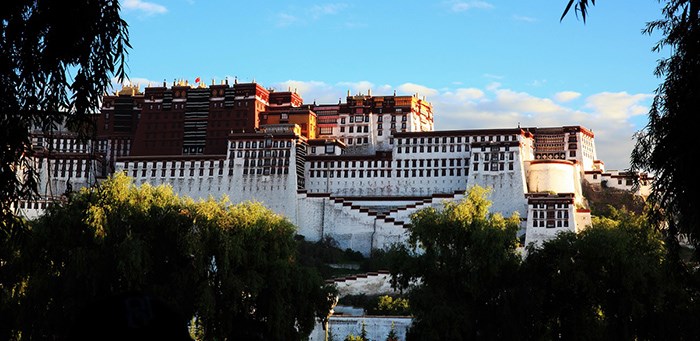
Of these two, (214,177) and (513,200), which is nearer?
(513,200)

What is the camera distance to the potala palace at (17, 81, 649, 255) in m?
102

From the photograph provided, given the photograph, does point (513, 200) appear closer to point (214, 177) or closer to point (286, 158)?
point (286, 158)

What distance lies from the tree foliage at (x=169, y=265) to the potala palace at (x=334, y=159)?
155 feet

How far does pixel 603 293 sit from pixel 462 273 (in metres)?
5.94

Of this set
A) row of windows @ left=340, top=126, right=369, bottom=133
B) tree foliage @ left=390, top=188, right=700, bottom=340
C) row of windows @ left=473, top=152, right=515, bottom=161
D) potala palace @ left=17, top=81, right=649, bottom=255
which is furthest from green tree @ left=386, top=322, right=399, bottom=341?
row of windows @ left=340, top=126, right=369, bottom=133

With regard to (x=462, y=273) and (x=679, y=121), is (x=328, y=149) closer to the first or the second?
(x=462, y=273)

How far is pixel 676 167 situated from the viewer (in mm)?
15180

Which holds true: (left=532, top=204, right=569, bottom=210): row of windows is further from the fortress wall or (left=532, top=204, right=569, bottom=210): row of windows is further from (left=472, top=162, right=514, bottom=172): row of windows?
the fortress wall

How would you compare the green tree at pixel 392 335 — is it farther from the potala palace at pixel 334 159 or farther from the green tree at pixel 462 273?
the potala palace at pixel 334 159

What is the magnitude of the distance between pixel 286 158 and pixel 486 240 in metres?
65.1

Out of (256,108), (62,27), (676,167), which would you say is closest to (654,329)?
(676,167)

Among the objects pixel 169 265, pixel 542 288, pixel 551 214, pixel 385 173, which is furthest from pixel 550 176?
pixel 169 265

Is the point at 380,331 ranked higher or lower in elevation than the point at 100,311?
lower

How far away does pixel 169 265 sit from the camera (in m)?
41.4
